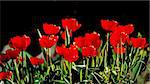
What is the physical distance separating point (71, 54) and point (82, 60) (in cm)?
19

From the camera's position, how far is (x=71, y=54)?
7.04 ft

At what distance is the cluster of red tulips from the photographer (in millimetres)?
2209

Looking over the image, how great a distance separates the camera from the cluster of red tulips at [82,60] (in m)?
2.21

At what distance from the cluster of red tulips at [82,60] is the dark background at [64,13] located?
6.47 ft

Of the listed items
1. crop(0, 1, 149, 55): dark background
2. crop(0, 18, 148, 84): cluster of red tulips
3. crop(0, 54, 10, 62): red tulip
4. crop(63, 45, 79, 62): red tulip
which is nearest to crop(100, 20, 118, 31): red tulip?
crop(0, 18, 148, 84): cluster of red tulips

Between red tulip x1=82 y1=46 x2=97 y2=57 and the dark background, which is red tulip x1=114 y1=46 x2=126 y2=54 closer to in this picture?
red tulip x1=82 y1=46 x2=97 y2=57

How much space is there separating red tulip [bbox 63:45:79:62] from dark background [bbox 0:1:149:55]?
216 cm

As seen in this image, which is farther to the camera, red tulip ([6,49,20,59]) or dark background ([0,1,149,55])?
dark background ([0,1,149,55])

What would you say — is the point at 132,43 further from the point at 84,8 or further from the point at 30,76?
the point at 84,8

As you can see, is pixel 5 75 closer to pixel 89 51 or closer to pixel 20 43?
pixel 20 43

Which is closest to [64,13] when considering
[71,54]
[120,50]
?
[120,50]

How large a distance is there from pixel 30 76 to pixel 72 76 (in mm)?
207

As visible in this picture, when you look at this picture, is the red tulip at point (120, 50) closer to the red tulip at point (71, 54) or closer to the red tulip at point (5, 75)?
the red tulip at point (71, 54)

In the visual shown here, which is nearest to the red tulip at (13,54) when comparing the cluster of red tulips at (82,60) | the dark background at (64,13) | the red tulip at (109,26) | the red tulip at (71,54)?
the cluster of red tulips at (82,60)
